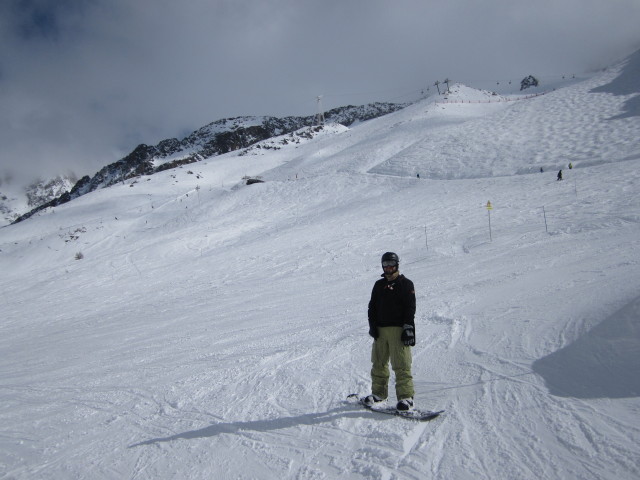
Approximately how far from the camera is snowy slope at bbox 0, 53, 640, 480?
3.57 meters

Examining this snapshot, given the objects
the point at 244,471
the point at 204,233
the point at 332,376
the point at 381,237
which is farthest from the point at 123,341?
the point at 204,233

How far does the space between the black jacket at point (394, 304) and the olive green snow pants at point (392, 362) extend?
0.11m

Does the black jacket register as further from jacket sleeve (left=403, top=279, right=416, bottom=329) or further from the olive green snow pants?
the olive green snow pants

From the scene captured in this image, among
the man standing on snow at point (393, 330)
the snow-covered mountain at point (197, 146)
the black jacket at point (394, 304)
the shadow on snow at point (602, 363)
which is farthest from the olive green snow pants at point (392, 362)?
the snow-covered mountain at point (197, 146)

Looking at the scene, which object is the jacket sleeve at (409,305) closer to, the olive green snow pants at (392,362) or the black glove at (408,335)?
the black glove at (408,335)

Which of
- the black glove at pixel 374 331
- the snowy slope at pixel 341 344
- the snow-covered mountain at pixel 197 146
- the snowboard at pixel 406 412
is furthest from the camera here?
the snow-covered mountain at pixel 197 146

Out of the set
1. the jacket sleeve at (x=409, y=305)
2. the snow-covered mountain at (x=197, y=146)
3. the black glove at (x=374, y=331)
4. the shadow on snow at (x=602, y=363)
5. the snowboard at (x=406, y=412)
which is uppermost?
the snow-covered mountain at (x=197, y=146)

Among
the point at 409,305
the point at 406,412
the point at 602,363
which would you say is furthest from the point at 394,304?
the point at 602,363

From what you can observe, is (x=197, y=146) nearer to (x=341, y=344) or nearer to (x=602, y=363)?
(x=341, y=344)

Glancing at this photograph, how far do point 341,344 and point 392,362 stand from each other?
7.87ft

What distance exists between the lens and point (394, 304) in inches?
165

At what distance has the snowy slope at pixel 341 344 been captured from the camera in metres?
3.57

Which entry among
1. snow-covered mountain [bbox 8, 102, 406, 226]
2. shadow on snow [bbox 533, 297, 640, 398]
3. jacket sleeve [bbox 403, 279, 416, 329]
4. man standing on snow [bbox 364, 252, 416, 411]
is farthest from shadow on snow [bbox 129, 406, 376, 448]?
snow-covered mountain [bbox 8, 102, 406, 226]

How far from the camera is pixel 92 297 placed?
14586 mm
